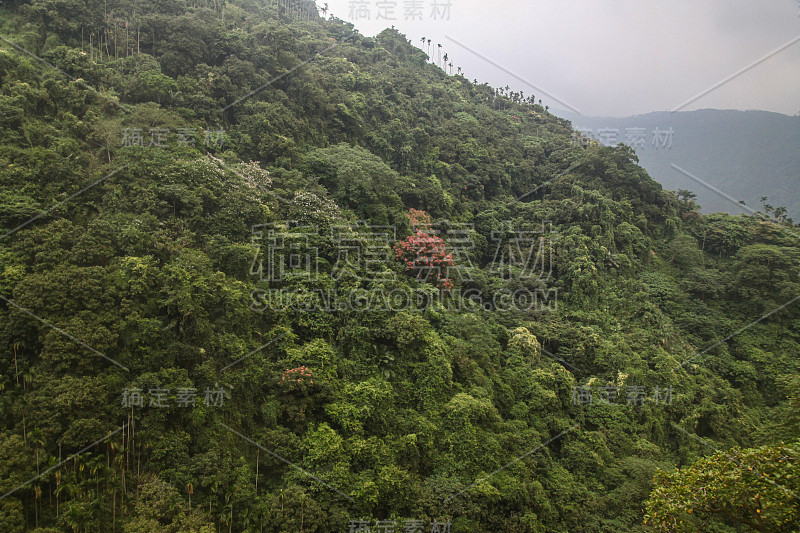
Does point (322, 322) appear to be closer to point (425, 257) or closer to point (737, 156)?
point (425, 257)

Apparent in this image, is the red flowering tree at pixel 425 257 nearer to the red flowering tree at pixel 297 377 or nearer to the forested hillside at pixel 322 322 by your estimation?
the forested hillside at pixel 322 322

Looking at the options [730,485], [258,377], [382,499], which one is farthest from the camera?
[258,377]

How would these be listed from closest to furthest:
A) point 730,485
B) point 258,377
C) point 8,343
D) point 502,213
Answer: point 730,485 → point 8,343 → point 258,377 → point 502,213

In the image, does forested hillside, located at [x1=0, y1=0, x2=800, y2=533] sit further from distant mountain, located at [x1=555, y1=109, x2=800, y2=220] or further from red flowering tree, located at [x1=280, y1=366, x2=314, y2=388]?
distant mountain, located at [x1=555, y1=109, x2=800, y2=220]

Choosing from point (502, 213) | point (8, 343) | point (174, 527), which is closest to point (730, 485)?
point (174, 527)

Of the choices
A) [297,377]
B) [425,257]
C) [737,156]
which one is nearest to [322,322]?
[297,377]

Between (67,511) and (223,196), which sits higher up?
(223,196)

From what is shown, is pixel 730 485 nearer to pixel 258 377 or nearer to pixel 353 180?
pixel 258 377
